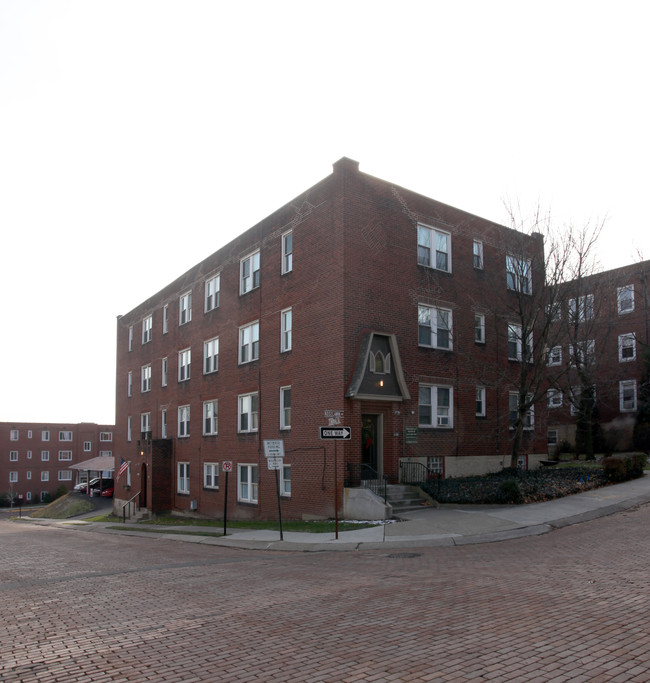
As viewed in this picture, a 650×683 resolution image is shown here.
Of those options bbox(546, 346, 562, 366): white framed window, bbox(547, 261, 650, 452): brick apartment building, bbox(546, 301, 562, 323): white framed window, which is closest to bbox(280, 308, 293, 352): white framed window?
bbox(546, 301, 562, 323): white framed window

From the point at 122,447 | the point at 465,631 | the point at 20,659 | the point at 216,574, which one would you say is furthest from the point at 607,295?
the point at 122,447

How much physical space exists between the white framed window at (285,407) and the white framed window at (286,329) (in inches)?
61.6

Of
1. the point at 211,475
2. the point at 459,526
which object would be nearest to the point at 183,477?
the point at 211,475

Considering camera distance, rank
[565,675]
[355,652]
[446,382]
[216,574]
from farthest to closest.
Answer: [446,382] → [216,574] → [355,652] → [565,675]

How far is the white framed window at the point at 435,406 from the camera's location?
2289 cm

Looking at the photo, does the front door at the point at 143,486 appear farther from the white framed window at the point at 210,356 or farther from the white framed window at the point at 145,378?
the white framed window at the point at 210,356

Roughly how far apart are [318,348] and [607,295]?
47.3 feet

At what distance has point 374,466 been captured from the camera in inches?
849

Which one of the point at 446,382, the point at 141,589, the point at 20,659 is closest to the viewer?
the point at 20,659

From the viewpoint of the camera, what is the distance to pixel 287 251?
80.6ft

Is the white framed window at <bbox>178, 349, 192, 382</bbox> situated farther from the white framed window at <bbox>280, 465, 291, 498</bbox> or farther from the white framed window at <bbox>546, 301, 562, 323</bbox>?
the white framed window at <bbox>546, 301, 562, 323</bbox>

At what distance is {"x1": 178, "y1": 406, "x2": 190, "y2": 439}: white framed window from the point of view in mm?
33469

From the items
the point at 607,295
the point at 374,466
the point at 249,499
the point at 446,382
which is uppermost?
the point at 607,295

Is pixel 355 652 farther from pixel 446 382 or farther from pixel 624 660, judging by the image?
pixel 446 382
